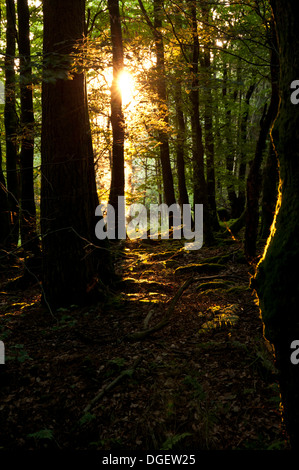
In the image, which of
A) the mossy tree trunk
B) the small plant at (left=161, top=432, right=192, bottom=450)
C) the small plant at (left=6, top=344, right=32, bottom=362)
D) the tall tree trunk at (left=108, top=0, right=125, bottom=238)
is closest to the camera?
the mossy tree trunk

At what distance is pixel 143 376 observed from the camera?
437 cm

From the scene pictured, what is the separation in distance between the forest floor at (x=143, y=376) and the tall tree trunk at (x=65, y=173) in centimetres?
62

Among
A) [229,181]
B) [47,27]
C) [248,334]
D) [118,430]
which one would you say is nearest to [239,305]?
[248,334]

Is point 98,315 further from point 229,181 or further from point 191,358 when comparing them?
point 229,181

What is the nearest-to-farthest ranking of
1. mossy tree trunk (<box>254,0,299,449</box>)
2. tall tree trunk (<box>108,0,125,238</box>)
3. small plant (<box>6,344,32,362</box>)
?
mossy tree trunk (<box>254,0,299,449</box>) → small plant (<box>6,344,32,362</box>) → tall tree trunk (<box>108,0,125,238</box>)

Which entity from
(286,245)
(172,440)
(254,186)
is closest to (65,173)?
(254,186)

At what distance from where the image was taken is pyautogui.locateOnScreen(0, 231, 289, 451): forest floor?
344cm

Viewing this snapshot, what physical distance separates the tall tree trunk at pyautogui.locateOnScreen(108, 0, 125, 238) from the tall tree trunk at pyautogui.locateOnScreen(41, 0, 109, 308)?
209 cm

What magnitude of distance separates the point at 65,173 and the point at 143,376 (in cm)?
415

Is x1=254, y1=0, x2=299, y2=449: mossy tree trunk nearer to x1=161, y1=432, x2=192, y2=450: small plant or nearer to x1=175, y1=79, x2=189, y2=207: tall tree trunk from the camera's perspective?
x1=161, y1=432, x2=192, y2=450: small plant

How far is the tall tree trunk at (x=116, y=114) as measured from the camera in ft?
30.3

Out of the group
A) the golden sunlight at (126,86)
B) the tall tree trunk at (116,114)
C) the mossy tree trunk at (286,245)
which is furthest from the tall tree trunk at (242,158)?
the mossy tree trunk at (286,245)

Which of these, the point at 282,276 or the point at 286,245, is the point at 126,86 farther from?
the point at 282,276

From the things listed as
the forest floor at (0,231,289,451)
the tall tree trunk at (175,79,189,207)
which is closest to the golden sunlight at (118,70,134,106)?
the tall tree trunk at (175,79,189,207)
